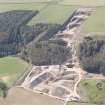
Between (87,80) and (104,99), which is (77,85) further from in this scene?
(104,99)

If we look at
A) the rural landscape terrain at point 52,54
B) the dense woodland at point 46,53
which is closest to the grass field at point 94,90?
the rural landscape terrain at point 52,54

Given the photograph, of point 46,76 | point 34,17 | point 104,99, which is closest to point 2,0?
point 34,17

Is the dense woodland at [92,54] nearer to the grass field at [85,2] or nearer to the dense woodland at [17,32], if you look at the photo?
the dense woodland at [17,32]

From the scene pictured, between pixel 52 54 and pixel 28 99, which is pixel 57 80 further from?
pixel 52 54

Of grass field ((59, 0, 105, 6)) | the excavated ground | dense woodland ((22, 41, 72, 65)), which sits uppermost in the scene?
grass field ((59, 0, 105, 6))

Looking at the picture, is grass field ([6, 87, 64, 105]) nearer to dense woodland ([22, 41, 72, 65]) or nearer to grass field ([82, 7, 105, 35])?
dense woodland ([22, 41, 72, 65])

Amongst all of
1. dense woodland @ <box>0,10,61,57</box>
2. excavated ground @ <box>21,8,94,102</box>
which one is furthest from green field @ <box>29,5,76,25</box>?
excavated ground @ <box>21,8,94,102</box>

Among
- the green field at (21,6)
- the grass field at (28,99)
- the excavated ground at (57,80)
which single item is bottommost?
the grass field at (28,99)
